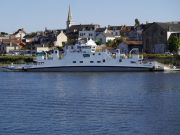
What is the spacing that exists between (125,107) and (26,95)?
1046cm

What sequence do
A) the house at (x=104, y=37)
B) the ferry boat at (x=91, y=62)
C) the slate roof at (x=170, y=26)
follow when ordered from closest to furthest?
the ferry boat at (x=91, y=62) → the slate roof at (x=170, y=26) → the house at (x=104, y=37)

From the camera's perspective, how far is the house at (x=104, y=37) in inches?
4585

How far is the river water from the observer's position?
26.8 m

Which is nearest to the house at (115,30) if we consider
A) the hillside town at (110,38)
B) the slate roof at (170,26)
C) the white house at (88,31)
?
Result: the hillside town at (110,38)

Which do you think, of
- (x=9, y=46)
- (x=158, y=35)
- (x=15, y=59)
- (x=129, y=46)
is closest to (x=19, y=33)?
(x=9, y=46)

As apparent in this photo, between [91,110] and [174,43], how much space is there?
56.8 m

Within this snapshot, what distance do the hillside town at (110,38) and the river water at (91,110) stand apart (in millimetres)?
39394

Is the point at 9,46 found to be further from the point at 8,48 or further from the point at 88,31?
the point at 88,31

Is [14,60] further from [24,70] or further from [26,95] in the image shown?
[26,95]

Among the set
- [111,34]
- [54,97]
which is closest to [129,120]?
[54,97]

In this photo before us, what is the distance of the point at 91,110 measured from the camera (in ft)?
108

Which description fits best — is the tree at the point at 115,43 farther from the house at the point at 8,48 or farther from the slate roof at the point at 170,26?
the house at the point at 8,48

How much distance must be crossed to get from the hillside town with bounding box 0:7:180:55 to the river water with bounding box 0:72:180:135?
39.4 m

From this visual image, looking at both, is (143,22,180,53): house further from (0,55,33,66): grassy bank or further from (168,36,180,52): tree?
(0,55,33,66): grassy bank
